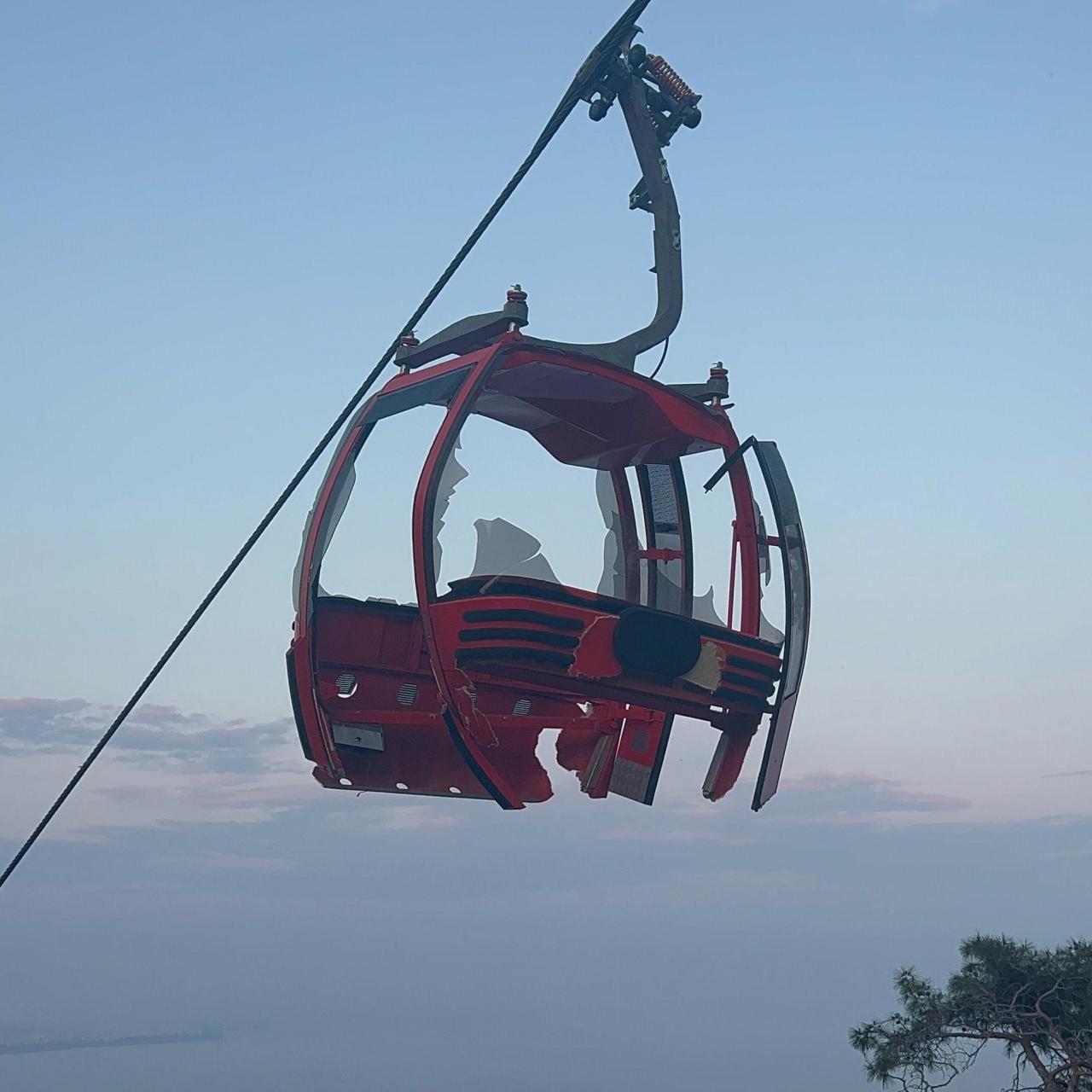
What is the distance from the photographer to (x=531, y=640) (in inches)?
444

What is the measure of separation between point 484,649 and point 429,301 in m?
2.69

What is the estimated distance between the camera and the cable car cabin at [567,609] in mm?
11445

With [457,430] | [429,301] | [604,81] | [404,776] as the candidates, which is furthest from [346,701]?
[604,81]

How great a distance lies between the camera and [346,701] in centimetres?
1234

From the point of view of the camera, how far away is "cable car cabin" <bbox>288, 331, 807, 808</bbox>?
11.4 metres

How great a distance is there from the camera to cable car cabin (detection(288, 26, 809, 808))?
1145 cm

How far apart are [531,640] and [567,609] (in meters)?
0.39

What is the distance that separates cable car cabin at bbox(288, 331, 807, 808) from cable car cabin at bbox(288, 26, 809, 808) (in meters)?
0.02

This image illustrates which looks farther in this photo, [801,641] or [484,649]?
[801,641]

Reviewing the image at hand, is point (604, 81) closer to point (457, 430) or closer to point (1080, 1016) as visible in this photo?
point (457, 430)

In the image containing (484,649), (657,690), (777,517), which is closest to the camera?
(484,649)

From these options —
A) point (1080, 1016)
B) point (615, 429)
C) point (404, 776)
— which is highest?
point (615, 429)

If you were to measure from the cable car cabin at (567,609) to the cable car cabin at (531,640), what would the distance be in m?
0.02

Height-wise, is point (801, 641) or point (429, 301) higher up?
point (429, 301)
